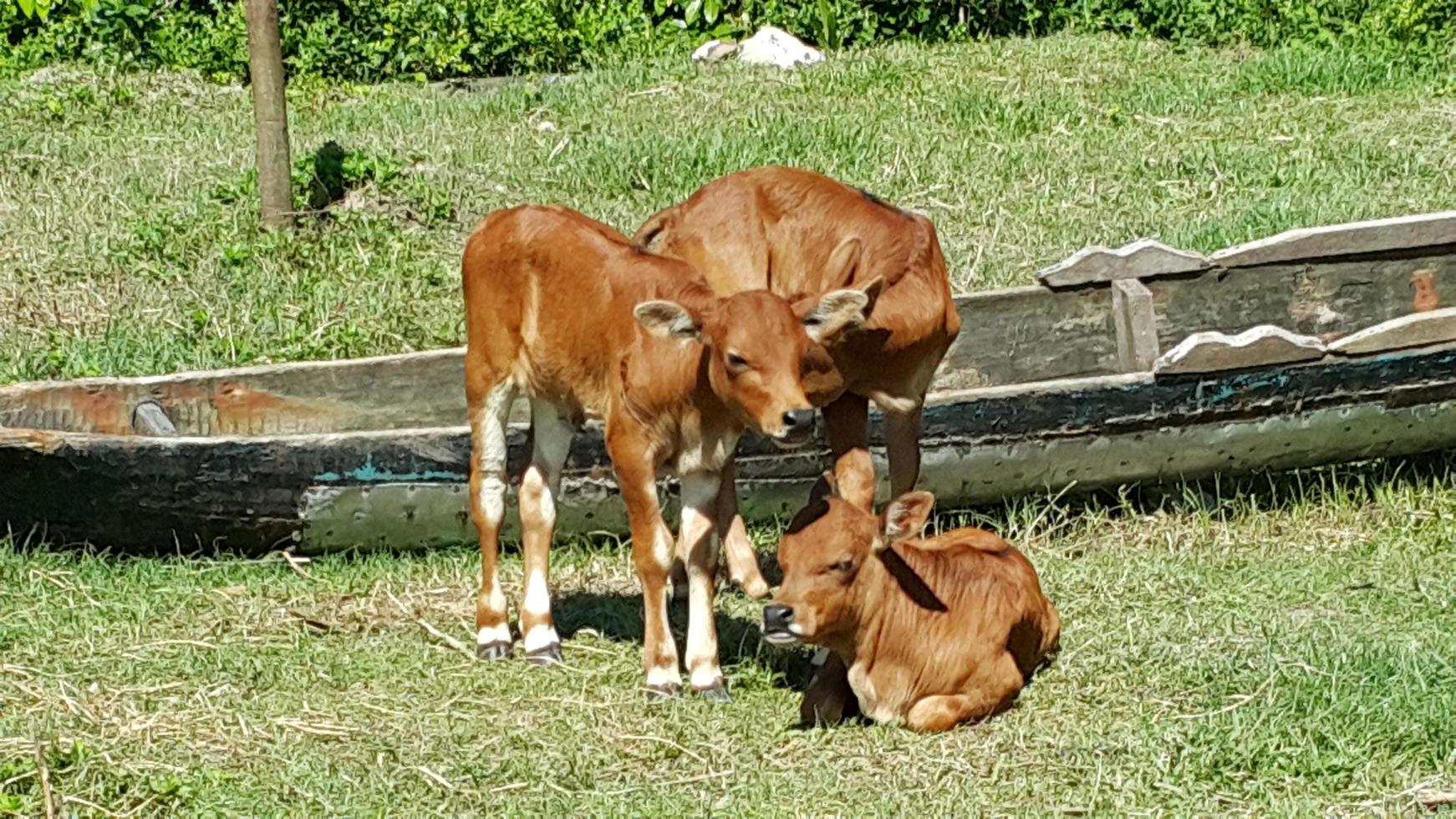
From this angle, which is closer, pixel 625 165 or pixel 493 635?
pixel 493 635

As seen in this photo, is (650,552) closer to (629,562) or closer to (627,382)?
(627,382)

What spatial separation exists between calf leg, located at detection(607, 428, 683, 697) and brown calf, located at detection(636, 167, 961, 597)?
14.9 inches

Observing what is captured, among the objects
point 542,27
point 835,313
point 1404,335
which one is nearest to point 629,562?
point 835,313

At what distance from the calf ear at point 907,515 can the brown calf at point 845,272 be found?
688 millimetres

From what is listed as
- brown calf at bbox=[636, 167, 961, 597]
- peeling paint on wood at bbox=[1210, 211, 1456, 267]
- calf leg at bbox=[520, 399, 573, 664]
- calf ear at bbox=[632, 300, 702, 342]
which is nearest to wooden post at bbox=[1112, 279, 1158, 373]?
peeling paint on wood at bbox=[1210, 211, 1456, 267]

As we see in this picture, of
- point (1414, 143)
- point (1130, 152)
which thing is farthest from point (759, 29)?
point (1414, 143)

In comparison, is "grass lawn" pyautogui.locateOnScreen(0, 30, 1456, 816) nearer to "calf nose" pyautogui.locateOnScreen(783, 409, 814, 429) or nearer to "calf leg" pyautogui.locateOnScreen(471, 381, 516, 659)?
"calf leg" pyautogui.locateOnScreen(471, 381, 516, 659)

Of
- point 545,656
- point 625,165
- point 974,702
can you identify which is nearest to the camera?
point 974,702

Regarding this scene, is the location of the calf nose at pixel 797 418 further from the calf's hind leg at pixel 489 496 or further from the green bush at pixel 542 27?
the green bush at pixel 542 27

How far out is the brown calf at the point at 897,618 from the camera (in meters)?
7.57

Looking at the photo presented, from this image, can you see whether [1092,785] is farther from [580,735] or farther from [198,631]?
[198,631]

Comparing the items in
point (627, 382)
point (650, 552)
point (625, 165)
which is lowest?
point (625, 165)

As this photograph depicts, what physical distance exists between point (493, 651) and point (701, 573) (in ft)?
3.60

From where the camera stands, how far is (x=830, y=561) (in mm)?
7559
